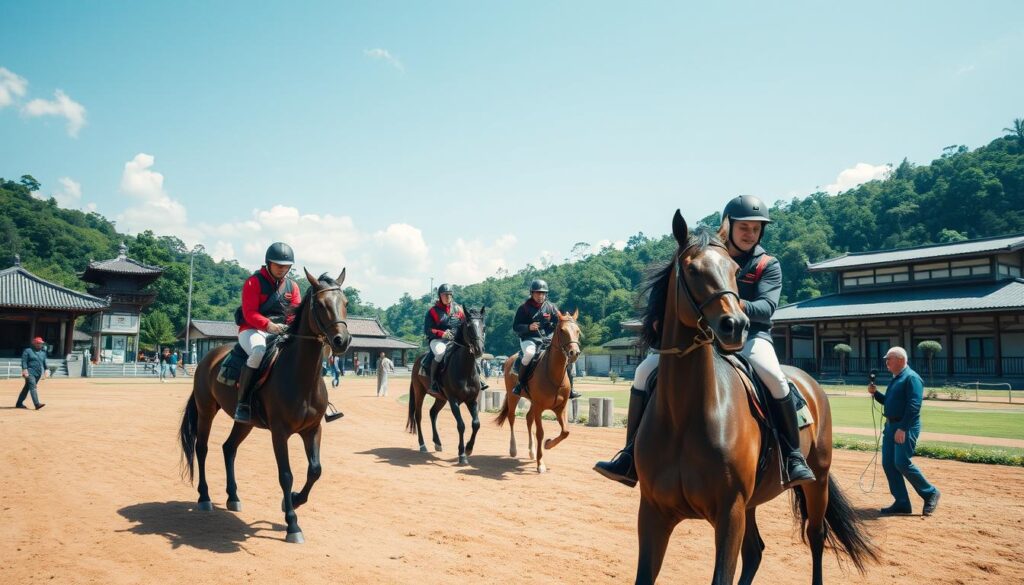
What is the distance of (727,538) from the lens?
3.67 meters

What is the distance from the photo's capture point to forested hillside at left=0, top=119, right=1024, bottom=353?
63.2 m

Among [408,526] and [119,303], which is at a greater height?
[119,303]

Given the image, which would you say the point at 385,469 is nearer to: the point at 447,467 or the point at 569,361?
the point at 447,467

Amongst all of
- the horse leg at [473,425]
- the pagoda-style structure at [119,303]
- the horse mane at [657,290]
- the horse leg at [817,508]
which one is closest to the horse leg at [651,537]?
the horse mane at [657,290]

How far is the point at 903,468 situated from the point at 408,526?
6.67 m

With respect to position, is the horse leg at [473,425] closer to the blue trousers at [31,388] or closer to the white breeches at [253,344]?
the white breeches at [253,344]

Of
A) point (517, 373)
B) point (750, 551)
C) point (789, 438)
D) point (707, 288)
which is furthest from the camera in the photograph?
point (517, 373)

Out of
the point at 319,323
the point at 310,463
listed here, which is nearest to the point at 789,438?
the point at 319,323

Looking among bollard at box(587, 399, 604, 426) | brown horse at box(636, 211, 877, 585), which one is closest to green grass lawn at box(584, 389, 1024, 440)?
bollard at box(587, 399, 604, 426)

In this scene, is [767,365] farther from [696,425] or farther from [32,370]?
[32,370]

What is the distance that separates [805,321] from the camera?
40.9 meters

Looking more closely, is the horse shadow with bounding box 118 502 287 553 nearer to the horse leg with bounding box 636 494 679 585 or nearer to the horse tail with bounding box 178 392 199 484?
the horse tail with bounding box 178 392 199 484

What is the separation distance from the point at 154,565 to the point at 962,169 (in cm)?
8396

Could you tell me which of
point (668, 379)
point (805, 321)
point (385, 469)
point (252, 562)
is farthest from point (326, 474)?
point (805, 321)
